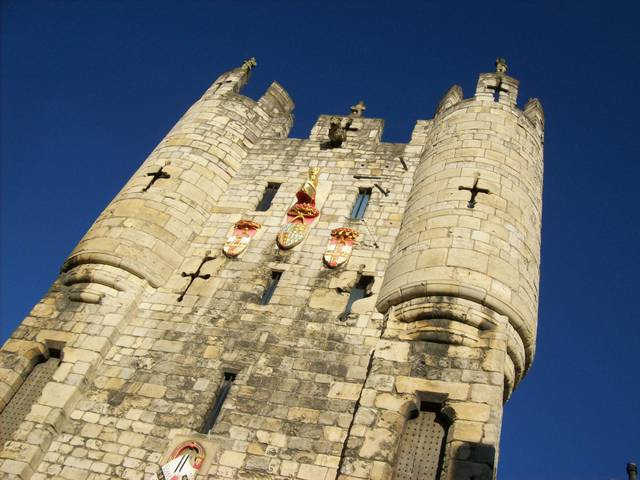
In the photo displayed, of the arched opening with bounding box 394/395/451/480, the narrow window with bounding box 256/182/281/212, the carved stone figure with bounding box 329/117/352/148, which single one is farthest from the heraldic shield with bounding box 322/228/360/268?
the arched opening with bounding box 394/395/451/480

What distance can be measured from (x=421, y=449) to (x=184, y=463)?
290 cm

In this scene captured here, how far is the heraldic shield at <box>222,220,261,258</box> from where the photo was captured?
10695mm

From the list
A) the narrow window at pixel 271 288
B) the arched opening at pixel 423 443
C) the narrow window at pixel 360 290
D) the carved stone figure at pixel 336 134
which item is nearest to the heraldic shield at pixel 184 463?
the arched opening at pixel 423 443

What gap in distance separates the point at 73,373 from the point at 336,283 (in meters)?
4.07

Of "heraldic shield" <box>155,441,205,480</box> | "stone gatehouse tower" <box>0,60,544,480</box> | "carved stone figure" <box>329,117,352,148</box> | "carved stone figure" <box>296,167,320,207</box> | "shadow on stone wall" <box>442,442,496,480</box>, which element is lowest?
"heraldic shield" <box>155,441,205,480</box>

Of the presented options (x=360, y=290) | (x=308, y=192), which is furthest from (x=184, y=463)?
(x=308, y=192)

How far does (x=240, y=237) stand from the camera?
36.0ft

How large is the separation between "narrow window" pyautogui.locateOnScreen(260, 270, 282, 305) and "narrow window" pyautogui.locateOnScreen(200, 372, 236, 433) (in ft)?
4.79

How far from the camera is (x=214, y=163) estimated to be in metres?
12.3

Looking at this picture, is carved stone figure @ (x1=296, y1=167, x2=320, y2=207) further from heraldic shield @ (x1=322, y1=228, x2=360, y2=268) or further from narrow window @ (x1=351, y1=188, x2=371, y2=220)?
heraldic shield @ (x1=322, y1=228, x2=360, y2=268)

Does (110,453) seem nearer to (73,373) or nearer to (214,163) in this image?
(73,373)

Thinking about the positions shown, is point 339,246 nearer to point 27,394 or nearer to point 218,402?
point 218,402

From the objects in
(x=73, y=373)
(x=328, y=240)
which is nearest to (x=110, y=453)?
(x=73, y=373)

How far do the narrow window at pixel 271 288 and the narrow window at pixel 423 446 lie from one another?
10.9 ft
